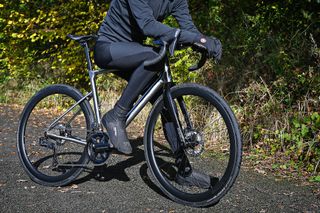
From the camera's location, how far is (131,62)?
3.68 meters

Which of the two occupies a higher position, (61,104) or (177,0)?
(177,0)

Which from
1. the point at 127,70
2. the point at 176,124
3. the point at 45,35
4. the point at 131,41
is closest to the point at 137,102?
the point at 127,70

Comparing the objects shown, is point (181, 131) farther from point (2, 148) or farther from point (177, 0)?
point (2, 148)

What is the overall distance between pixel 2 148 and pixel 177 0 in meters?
2.89

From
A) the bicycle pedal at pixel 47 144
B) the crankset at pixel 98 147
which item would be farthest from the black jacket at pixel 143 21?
the bicycle pedal at pixel 47 144

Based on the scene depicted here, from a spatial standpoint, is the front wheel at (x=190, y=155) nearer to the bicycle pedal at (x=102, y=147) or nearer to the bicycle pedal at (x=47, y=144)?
the bicycle pedal at (x=102, y=147)

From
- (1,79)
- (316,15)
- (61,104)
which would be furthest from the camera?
(1,79)

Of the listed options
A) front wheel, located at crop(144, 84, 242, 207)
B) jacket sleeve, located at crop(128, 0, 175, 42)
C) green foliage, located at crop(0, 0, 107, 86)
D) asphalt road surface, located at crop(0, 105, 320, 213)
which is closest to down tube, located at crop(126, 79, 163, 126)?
front wheel, located at crop(144, 84, 242, 207)

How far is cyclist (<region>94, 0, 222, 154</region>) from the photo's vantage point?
352 centimetres

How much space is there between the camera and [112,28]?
3.87 m

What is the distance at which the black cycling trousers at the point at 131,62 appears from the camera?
3641 millimetres

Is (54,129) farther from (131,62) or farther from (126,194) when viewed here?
(131,62)

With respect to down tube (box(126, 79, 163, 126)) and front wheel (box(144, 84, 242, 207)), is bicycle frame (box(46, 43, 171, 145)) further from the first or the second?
front wheel (box(144, 84, 242, 207))

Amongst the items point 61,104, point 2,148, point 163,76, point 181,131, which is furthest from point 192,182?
point 2,148
